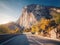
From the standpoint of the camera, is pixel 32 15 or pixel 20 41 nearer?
pixel 20 41

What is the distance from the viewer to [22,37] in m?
13.1

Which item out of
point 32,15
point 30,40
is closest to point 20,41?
point 30,40

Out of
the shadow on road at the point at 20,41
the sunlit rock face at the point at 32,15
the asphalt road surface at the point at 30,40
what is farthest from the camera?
the sunlit rock face at the point at 32,15

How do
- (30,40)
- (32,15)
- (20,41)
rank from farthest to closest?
1. (32,15)
2. (30,40)
3. (20,41)

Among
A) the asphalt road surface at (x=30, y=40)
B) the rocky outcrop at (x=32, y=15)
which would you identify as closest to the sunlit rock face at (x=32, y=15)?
the rocky outcrop at (x=32, y=15)

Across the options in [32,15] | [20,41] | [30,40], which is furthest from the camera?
[32,15]

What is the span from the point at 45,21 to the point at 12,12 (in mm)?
1918

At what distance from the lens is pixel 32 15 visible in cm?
1307

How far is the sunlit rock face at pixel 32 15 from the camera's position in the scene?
42.7 feet

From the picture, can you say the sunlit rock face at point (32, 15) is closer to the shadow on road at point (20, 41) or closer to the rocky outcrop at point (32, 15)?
the rocky outcrop at point (32, 15)

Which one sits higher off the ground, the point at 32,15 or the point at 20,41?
the point at 32,15

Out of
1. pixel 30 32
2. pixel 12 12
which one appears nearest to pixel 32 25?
pixel 30 32

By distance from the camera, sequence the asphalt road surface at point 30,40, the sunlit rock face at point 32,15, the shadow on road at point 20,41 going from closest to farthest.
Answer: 1. the shadow on road at point 20,41
2. the asphalt road surface at point 30,40
3. the sunlit rock face at point 32,15

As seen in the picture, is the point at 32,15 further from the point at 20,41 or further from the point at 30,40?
the point at 20,41
